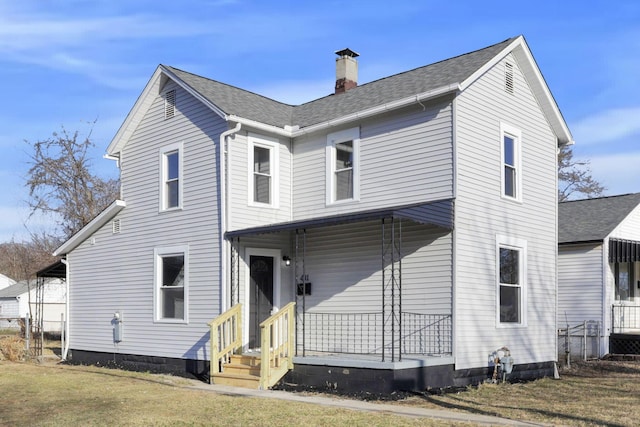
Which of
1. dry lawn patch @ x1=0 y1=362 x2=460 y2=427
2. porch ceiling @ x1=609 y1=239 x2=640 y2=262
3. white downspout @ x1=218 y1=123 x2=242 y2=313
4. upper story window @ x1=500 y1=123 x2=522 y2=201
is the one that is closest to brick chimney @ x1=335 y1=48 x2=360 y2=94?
white downspout @ x1=218 y1=123 x2=242 y2=313

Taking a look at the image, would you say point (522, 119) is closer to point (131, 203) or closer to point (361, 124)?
point (361, 124)

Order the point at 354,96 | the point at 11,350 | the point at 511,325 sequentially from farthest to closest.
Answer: the point at 11,350
the point at 354,96
the point at 511,325

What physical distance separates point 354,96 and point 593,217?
1018 cm

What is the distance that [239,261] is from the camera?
47.7 ft

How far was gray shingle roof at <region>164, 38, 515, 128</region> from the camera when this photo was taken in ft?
45.8

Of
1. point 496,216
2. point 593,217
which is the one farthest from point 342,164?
point 593,217

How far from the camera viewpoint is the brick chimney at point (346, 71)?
59.0ft

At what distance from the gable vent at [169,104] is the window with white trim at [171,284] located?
3223mm

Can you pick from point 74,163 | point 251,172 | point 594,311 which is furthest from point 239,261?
point 74,163

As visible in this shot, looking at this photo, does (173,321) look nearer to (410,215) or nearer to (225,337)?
(225,337)

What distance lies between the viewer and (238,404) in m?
10.7

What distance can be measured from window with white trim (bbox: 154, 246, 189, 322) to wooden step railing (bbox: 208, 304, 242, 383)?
1.56 m

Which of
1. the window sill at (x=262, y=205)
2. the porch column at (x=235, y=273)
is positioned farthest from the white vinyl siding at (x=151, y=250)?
the window sill at (x=262, y=205)

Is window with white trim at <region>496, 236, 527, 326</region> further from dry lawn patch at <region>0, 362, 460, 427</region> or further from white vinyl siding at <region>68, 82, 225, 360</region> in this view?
white vinyl siding at <region>68, 82, 225, 360</region>
